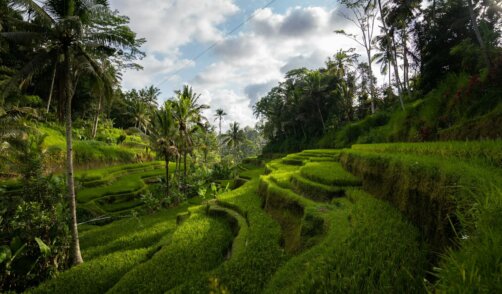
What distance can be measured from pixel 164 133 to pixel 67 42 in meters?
9.78

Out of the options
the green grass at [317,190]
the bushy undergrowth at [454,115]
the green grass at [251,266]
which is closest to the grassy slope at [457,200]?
the green grass at [317,190]

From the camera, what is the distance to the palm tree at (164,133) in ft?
63.2

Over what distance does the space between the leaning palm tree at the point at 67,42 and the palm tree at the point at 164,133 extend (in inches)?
318

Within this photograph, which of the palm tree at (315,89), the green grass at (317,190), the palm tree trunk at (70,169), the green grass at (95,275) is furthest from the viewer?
the palm tree at (315,89)

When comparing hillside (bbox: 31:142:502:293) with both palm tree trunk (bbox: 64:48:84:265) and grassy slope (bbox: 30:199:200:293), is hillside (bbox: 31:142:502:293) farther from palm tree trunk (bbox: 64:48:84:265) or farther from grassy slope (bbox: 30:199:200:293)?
palm tree trunk (bbox: 64:48:84:265)

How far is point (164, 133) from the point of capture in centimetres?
1983

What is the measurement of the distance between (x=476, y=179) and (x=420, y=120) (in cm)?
1483

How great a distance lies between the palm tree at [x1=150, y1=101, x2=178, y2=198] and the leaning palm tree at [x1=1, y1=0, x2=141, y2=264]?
26.5ft

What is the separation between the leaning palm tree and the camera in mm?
9922

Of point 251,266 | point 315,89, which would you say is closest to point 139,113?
point 315,89

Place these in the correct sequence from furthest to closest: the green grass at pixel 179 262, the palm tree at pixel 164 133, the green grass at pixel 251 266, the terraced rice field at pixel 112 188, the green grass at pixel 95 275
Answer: the terraced rice field at pixel 112 188 < the palm tree at pixel 164 133 < the green grass at pixel 95 275 < the green grass at pixel 179 262 < the green grass at pixel 251 266

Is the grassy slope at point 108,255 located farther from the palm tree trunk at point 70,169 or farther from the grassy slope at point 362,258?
the grassy slope at point 362,258

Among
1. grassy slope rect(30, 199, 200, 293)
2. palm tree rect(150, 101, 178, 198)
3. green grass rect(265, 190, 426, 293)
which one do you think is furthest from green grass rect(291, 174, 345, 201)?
palm tree rect(150, 101, 178, 198)

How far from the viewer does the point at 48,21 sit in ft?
33.1
